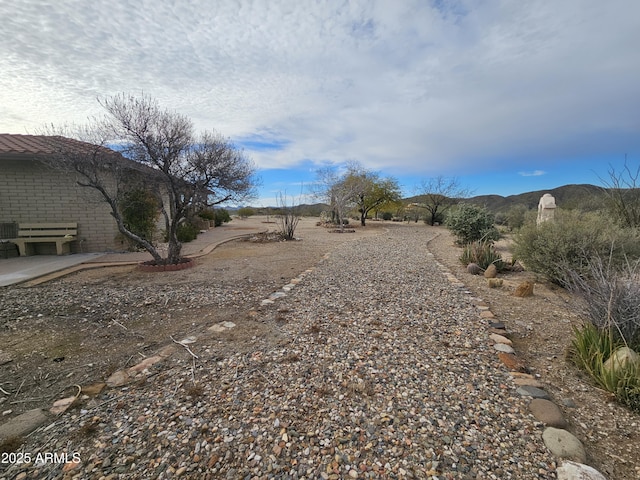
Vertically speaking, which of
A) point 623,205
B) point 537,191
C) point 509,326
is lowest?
point 509,326

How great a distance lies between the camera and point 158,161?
5711 millimetres

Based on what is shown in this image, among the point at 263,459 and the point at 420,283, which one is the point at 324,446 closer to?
the point at 263,459

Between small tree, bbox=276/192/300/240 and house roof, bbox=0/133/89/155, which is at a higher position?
house roof, bbox=0/133/89/155

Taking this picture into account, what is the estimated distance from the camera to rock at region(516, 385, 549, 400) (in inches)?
A: 82.0

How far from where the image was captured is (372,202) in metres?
21.4

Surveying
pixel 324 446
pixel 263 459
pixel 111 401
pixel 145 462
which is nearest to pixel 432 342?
pixel 324 446

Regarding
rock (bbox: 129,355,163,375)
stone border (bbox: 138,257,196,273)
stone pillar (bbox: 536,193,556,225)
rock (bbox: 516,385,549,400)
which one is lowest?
rock (bbox: 516,385,549,400)

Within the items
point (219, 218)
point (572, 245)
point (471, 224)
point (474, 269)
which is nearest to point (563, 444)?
point (572, 245)

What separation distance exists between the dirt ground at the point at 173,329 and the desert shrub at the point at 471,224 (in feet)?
13.3

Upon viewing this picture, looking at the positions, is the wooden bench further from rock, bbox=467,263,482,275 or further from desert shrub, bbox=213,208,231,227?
desert shrub, bbox=213,208,231,227

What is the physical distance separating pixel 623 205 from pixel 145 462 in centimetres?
1066

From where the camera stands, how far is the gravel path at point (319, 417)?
59.6 inches

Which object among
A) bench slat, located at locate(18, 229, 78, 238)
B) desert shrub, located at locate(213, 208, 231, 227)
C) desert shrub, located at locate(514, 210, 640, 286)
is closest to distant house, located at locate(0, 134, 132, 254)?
bench slat, located at locate(18, 229, 78, 238)

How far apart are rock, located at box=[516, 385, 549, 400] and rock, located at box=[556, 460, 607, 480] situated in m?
0.60
